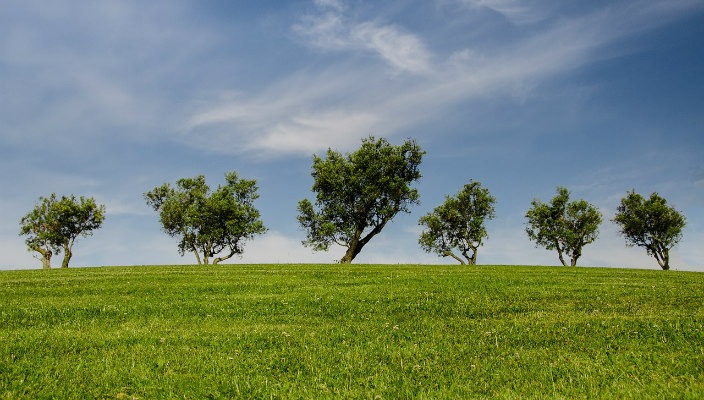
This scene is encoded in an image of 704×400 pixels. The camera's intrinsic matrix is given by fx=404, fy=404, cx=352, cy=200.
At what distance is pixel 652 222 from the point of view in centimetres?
6144

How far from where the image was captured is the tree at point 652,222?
60219 millimetres

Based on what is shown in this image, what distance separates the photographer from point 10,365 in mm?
7609

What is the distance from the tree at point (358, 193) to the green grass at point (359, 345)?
117ft

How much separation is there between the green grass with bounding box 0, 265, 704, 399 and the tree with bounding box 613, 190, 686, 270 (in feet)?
182

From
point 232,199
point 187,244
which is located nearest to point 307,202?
point 232,199

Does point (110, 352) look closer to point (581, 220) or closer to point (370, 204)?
point (370, 204)

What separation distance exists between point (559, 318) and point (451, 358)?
194 inches

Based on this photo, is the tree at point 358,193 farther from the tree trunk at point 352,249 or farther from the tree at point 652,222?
the tree at point 652,222

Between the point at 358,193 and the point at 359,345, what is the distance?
4294cm

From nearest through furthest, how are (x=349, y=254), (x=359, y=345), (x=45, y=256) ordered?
(x=359, y=345) → (x=349, y=254) → (x=45, y=256)

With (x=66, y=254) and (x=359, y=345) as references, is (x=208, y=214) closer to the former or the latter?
(x=66, y=254)

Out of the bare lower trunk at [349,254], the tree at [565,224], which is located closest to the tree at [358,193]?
the bare lower trunk at [349,254]

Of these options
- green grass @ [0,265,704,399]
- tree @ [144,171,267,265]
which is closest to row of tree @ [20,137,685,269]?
tree @ [144,171,267,265]

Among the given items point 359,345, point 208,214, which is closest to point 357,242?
point 208,214
